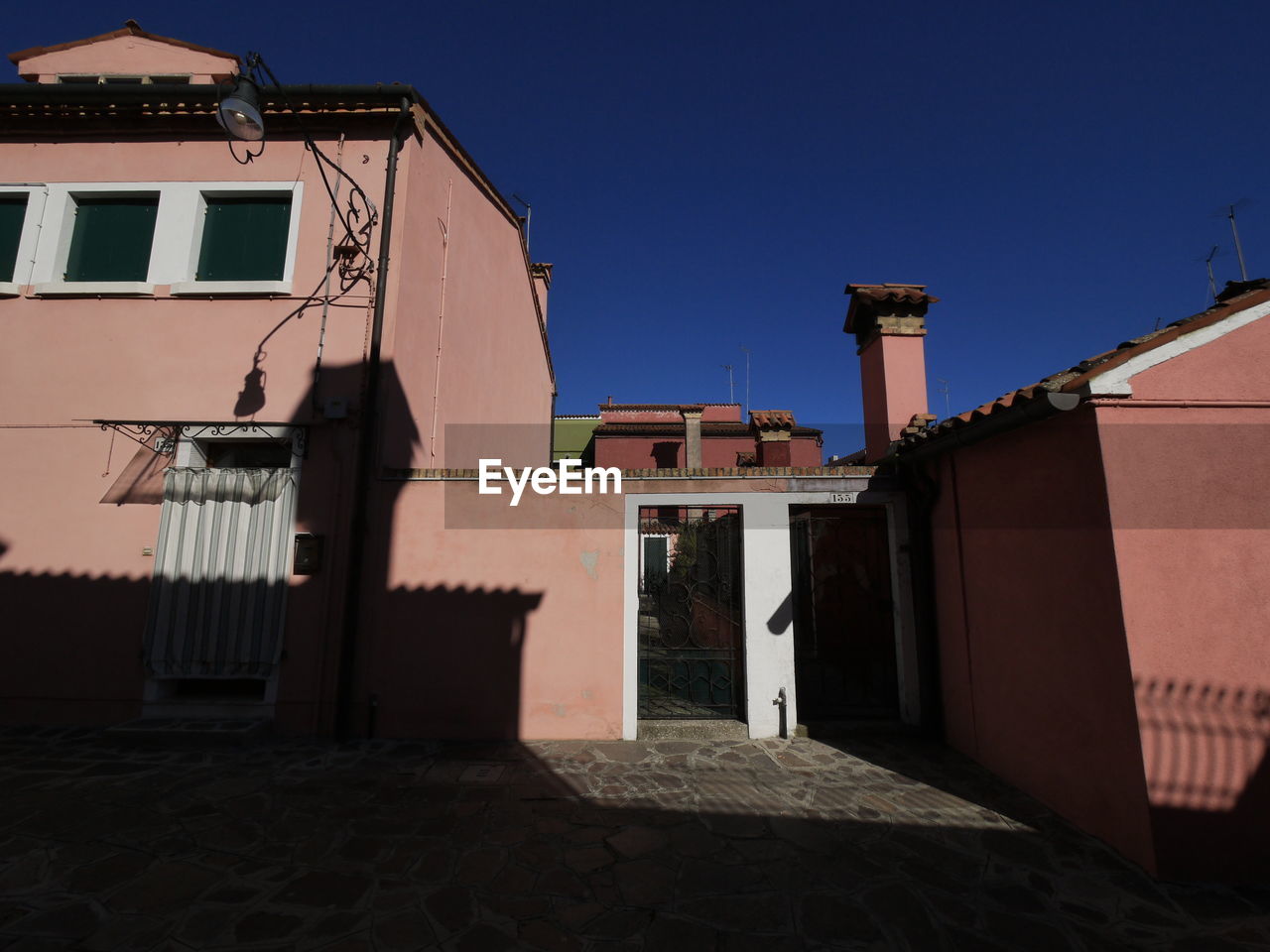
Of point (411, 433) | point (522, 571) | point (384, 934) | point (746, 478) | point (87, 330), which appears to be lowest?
point (384, 934)

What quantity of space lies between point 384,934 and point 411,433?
5.24m

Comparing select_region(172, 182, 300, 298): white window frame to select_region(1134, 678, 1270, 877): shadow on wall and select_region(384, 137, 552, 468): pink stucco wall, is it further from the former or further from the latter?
select_region(1134, 678, 1270, 877): shadow on wall

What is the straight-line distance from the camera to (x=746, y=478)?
6160mm

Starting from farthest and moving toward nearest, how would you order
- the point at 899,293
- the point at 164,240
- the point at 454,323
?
the point at 454,323
the point at 899,293
the point at 164,240

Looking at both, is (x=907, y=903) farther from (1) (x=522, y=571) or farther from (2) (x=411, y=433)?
(2) (x=411, y=433)

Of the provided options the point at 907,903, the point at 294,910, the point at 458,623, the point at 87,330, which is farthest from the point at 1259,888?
the point at 87,330

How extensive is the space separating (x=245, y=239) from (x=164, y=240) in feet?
2.96

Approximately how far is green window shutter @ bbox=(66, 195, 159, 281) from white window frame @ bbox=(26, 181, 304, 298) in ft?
0.29

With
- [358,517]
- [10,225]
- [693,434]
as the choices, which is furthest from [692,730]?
[693,434]

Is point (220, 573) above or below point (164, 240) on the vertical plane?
below

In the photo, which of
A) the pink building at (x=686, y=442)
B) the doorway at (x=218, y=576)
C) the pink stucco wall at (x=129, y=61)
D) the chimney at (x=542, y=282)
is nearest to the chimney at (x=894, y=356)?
the doorway at (x=218, y=576)

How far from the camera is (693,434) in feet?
82.9

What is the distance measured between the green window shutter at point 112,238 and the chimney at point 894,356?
928cm

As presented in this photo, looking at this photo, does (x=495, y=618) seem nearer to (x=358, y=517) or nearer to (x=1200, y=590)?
(x=358, y=517)
